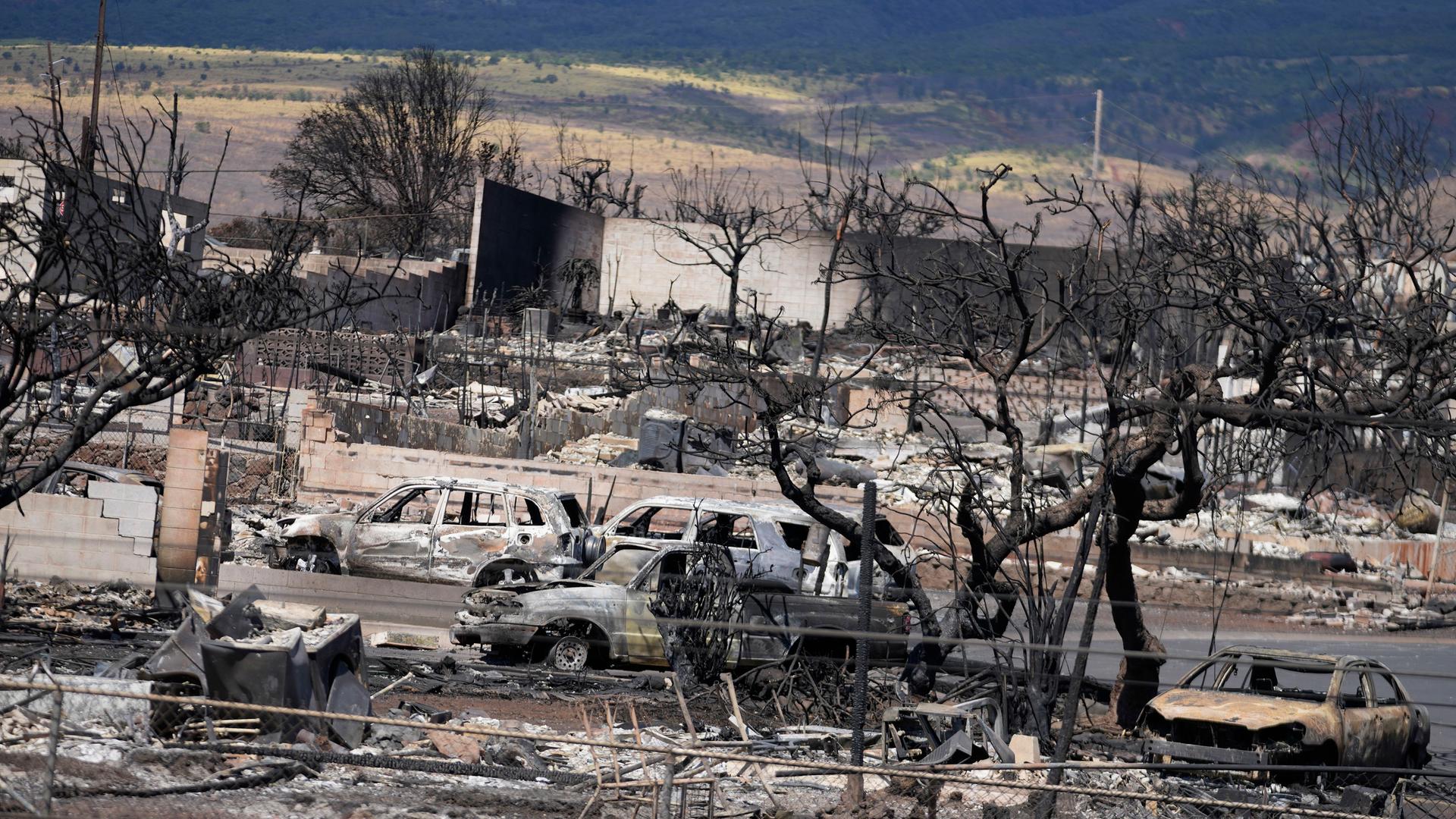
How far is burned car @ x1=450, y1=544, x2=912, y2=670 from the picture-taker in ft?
44.1

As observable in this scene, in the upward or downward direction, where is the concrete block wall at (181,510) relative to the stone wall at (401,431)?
downward

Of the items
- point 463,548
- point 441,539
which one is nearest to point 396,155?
point 441,539

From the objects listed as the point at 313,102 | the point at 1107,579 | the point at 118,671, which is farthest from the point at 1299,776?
the point at 313,102

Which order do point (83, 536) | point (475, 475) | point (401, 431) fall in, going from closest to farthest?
1. point (83, 536)
2. point (475, 475)
3. point (401, 431)

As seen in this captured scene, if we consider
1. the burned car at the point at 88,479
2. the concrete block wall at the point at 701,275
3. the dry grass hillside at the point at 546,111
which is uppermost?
the dry grass hillside at the point at 546,111

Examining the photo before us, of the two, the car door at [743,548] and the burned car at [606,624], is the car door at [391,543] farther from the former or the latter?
the car door at [743,548]

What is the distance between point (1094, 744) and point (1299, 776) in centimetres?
160

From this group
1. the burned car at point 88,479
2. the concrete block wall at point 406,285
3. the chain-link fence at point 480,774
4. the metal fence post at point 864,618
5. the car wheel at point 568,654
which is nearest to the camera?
the metal fence post at point 864,618

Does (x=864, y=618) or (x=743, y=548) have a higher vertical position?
(x=864, y=618)

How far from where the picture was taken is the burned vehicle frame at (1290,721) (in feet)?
35.0

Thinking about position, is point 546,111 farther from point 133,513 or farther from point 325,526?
point 133,513

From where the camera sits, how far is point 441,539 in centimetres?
1644

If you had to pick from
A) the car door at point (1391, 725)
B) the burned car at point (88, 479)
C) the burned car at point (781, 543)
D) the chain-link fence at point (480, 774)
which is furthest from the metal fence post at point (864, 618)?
the burned car at point (88, 479)

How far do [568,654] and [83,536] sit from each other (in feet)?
18.3
